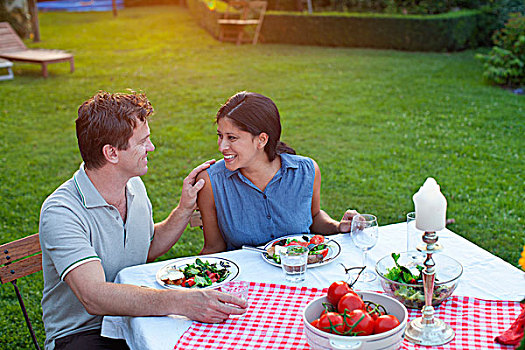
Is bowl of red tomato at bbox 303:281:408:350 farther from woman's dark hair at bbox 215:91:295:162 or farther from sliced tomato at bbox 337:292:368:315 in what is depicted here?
woman's dark hair at bbox 215:91:295:162

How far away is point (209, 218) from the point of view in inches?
130

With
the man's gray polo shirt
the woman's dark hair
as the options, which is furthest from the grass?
the woman's dark hair

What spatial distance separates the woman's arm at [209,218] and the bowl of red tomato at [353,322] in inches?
52.2

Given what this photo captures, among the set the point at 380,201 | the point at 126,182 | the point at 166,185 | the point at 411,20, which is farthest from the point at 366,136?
the point at 411,20

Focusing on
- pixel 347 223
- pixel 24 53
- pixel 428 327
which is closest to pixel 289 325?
pixel 428 327

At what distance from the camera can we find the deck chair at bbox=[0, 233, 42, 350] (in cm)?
289

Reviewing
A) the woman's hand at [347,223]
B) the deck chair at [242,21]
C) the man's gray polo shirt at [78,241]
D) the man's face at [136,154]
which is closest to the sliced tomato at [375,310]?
the woman's hand at [347,223]

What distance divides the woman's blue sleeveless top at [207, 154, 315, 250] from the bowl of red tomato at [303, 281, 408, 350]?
1188mm

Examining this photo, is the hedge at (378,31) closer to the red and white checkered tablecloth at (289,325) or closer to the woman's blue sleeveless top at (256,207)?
the woman's blue sleeveless top at (256,207)

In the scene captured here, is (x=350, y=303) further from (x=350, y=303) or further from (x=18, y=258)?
(x=18, y=258)

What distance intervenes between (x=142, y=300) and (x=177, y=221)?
0.86 metres

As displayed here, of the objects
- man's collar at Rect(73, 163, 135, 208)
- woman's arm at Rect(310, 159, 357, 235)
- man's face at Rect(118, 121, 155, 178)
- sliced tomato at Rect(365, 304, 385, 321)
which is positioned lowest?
woman's arm at Rect(310, 159, 357, 235)

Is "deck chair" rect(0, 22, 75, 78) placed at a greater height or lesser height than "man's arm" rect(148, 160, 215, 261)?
lesser

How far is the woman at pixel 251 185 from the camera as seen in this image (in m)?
3.24
